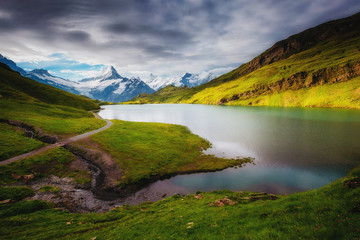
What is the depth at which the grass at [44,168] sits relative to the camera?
28.4 meters

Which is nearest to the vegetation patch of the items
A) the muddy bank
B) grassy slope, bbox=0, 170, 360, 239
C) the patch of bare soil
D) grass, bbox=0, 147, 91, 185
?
grass, bbox=0, 147, 91, 185

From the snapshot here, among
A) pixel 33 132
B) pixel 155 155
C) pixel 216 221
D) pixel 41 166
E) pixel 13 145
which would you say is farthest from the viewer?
pixel 33 132

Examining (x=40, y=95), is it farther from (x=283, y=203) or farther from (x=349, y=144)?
(x=349, y=144)

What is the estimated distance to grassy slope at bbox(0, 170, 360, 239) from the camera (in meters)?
10.0

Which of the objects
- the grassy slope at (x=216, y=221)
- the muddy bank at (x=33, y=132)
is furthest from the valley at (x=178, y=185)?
the muddy bank at (x=33, y=132)

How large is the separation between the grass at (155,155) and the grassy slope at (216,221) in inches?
537

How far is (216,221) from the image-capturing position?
14.2m

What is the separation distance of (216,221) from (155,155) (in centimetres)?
3079

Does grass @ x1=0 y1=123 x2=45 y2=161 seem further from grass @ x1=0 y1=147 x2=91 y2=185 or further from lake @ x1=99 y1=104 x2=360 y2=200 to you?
lake @ x1=99 y1=104 x2=360 y2=200

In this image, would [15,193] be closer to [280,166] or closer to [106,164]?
[106,164]

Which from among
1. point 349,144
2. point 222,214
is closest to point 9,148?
point 222,214

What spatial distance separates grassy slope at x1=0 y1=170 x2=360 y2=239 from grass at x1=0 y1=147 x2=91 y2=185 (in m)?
10.3

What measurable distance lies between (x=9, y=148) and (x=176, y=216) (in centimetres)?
4388

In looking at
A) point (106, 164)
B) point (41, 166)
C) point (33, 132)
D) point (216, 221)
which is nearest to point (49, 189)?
point (41, 166)
